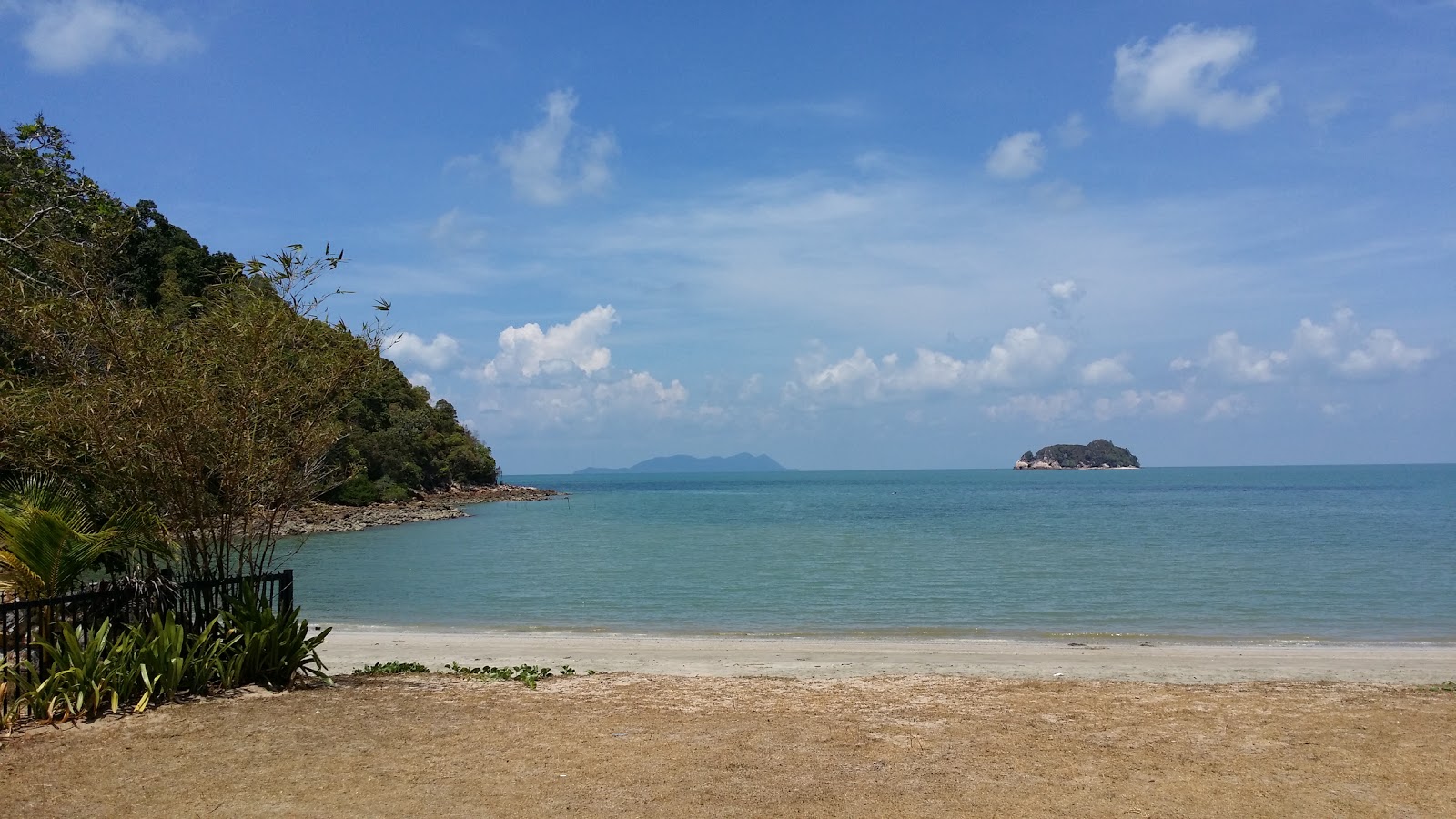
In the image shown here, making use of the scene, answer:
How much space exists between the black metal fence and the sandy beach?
3414mm

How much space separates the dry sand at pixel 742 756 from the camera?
6691 millimetres

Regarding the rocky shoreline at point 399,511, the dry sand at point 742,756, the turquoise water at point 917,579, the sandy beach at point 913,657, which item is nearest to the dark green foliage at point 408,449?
the rocky shoreline at point 399,511

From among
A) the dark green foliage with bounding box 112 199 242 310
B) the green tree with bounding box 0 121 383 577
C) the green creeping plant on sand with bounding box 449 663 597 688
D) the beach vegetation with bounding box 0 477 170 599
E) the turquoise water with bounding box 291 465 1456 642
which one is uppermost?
the dark green foliage with bounding box 112 199 242 310

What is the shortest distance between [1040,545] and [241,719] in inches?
1600

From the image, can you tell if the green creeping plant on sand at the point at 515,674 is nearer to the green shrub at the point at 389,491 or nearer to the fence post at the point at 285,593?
the fence post at the point at 285,593

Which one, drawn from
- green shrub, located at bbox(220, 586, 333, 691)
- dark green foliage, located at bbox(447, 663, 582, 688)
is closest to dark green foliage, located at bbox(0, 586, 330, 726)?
green shrub, located at bbox(220, 586, 333, 691)

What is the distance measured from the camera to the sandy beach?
14.1 m

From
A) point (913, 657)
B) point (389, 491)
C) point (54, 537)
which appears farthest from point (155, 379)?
point (389, 491)

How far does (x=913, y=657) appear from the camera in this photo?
1628 cm

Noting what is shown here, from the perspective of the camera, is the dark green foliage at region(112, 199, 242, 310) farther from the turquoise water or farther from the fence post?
the fence post

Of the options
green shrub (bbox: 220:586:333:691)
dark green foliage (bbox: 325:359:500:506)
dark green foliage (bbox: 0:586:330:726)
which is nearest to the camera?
dark green foliage (bbox: 0:586:330:726)

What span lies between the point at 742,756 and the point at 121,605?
6.53m

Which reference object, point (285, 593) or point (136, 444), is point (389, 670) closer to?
point (285, 593)

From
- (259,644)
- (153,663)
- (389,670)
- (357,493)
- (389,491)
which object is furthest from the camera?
(389,491)
